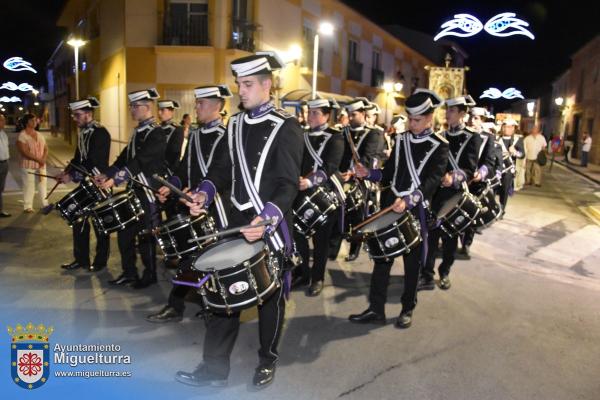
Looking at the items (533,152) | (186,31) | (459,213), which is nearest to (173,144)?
(459,213)

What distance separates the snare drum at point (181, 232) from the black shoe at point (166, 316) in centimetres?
57

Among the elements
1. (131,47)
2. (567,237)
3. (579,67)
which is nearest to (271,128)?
(567,237)

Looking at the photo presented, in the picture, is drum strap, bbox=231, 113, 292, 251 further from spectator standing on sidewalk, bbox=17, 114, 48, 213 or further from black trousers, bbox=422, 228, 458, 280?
spectator standing on sidewalk, bbox=17, 114, 48, 213

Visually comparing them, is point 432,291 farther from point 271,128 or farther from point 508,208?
point 508,208

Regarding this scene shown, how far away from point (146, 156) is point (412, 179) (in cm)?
287

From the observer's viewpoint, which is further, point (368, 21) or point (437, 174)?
point (368, 21)

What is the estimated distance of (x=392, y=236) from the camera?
4.63 meters

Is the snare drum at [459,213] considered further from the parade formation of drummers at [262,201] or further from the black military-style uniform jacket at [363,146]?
the black military-style uniform jacket at [363,146]

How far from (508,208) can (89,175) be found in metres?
9.97

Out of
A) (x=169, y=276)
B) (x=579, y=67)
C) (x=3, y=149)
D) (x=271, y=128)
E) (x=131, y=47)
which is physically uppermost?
(x=579, y=67)

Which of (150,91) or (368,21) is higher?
(368,21)

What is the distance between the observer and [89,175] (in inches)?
234

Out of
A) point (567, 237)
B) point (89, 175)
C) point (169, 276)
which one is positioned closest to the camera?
point (89, 175)

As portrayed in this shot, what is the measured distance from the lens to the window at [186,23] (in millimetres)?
17516
